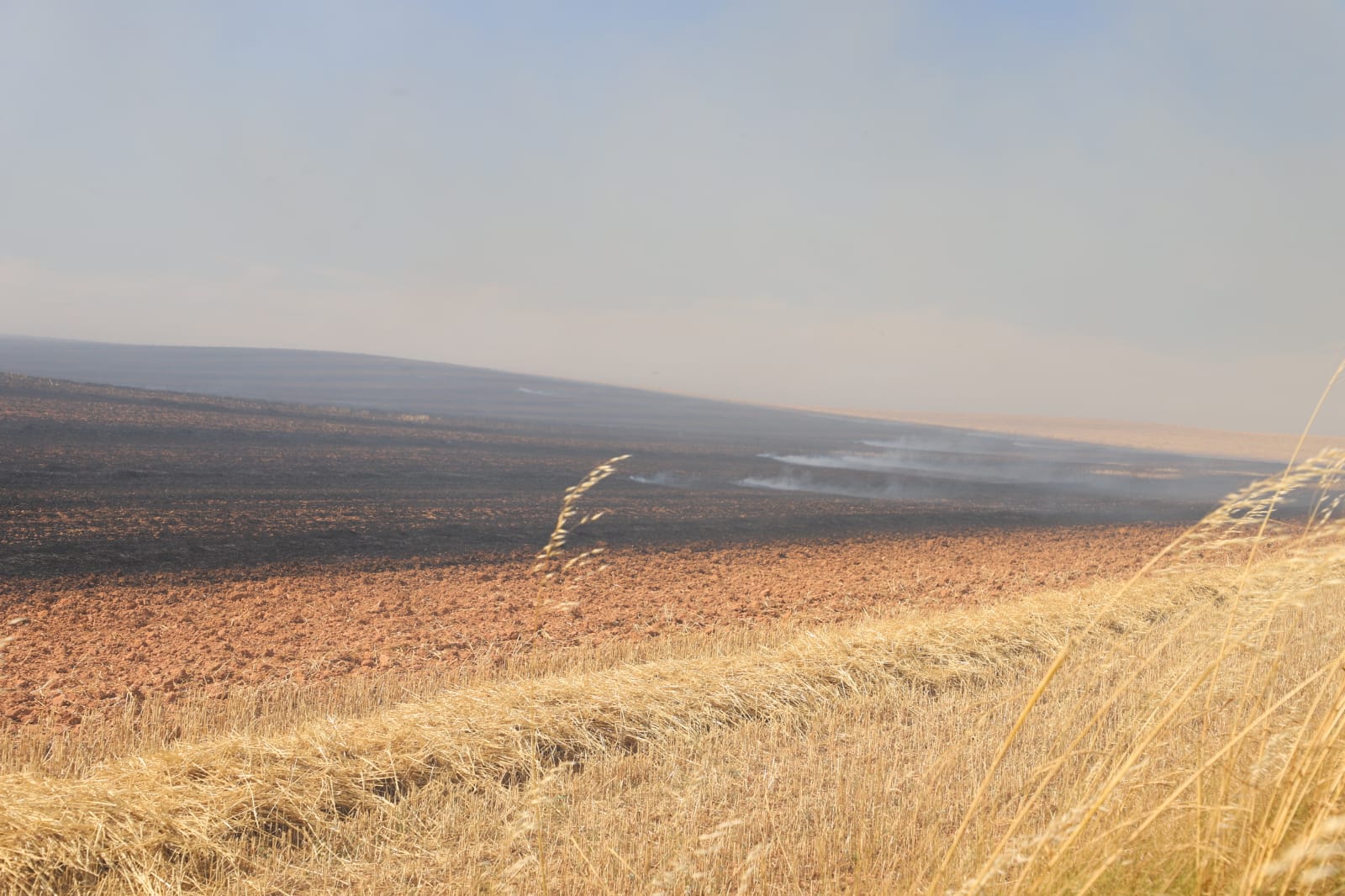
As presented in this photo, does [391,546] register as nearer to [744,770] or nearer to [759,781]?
[744,770]

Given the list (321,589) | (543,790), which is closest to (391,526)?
(321,589)

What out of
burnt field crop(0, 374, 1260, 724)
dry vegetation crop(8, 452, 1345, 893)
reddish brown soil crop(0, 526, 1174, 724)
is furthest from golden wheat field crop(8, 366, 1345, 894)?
burnt field crop(0, 374, 1260, 724)

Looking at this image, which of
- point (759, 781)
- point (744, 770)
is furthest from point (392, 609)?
point (759, 781)

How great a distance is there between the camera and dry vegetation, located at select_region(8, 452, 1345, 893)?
2.76 meters

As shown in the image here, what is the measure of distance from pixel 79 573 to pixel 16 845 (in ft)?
30.0

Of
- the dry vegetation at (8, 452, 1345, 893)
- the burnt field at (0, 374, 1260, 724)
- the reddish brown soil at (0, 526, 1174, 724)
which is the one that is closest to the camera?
the dry vegetation at (8, 452, 1345, 893)

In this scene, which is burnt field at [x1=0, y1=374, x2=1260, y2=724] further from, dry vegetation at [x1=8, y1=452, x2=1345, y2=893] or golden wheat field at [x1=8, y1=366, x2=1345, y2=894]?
dry vegetation at [x1=8, y1=452, x2=1345, y2=893]

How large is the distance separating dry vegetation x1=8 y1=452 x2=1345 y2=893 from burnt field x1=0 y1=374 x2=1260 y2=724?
87.8 inches

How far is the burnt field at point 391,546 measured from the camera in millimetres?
8859

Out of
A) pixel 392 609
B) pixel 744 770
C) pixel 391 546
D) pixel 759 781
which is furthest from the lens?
pixel 391 546

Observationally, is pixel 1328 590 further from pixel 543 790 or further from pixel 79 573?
pixel 79 573

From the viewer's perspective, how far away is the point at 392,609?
35.1ft

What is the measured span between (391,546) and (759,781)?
11.4m

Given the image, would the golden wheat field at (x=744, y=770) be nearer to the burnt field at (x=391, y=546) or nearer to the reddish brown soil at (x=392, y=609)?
the reddish brown soil at (x=392, y=609)
